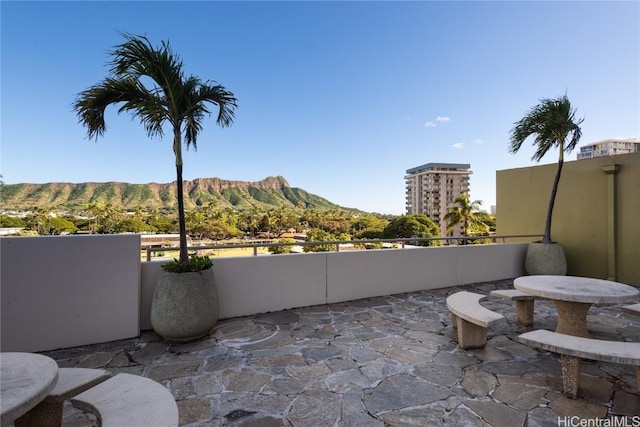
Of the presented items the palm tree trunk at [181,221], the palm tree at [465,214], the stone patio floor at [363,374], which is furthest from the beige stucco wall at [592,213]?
the palm tree at [465,214]

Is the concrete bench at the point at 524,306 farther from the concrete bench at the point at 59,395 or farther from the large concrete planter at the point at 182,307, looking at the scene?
the concrete bench at the point at 59,395

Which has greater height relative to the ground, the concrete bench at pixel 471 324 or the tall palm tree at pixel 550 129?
the tall palm tree at pixel 550 129

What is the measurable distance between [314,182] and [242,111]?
64539 millimetres

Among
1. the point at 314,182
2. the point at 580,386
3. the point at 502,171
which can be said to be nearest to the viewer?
the point at 580,386

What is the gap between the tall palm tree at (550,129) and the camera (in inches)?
219

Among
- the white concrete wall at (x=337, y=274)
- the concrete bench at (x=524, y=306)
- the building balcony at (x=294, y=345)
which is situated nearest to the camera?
the building balcony at (x=294, y=345)

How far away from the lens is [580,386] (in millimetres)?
2166

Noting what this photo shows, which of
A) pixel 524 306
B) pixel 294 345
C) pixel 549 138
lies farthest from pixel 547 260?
pixel 294 345

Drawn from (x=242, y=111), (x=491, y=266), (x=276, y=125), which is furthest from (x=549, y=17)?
(x=276, y=125)

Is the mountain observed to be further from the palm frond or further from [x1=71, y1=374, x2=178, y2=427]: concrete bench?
[x1=71, y1=374, x2=178, y2=427]: concrete bench

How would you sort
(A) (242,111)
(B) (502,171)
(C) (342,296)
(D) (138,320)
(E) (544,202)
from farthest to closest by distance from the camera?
(B) (502,171) < (E) (544,202) < (C) (342,296) < (A) (242,111) < (D) (138,320)

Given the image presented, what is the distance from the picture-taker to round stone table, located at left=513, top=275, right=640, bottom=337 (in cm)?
255

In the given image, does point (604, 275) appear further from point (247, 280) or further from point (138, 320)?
point (138, 320)

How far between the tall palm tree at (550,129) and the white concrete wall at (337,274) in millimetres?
1801
